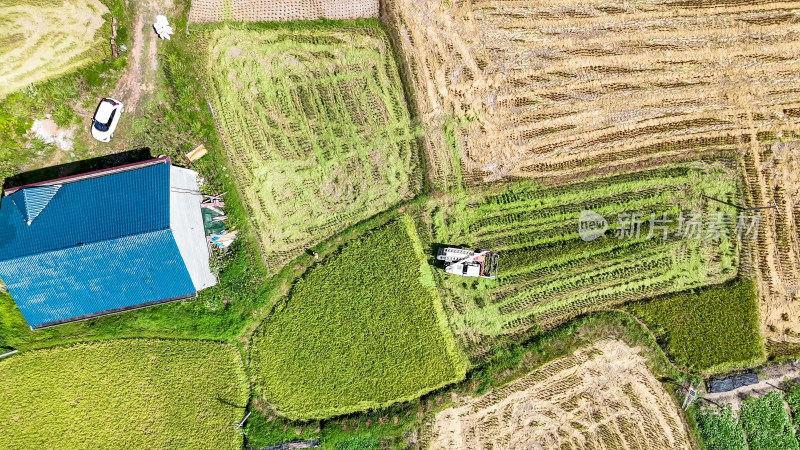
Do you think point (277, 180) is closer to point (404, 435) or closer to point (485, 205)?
point (485, 205)

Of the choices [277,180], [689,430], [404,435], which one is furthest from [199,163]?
[689,430]

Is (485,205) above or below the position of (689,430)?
above

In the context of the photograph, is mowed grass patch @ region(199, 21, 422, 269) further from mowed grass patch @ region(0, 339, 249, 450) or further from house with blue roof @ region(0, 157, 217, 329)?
mowed grass patch @ region(0, 339, 249, 450)


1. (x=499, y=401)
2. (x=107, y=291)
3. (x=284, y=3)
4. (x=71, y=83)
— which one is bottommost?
(x=499, y=401)

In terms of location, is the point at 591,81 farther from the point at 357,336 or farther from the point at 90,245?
the point at 90,245

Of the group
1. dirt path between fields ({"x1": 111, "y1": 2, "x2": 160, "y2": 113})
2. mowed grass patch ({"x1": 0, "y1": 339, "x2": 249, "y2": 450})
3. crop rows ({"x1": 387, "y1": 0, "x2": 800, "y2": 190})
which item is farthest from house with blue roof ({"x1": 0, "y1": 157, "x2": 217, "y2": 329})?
crop rows ({"x1": 387, "y1": 0, "x2": 800, "y2": 190})
